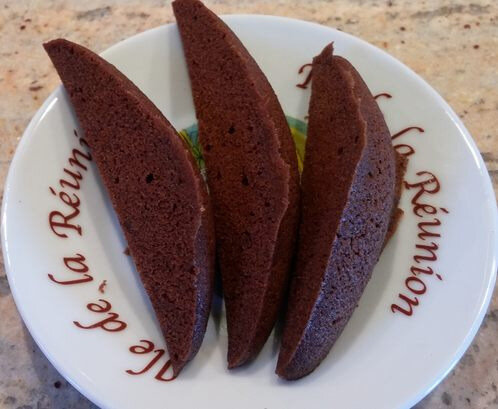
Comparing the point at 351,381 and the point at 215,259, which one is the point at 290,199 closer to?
the point at 215,259

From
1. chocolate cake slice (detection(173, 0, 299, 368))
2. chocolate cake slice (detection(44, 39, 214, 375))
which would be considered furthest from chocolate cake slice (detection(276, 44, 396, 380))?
chocolate cake slice (detection(44, 39, 214, 375))

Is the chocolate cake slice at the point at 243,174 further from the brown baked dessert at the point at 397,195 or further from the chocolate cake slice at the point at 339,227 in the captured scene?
the brown baked dessert at the point at 397,195

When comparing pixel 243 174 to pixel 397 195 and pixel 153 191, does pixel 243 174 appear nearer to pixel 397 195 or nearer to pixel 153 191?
pixel 153 191

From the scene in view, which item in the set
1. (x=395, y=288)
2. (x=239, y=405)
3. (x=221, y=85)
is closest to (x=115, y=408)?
(x=239, y=405)

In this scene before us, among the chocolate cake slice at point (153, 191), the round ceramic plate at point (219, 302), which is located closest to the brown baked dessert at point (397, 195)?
the round ceramic plate at point (219, 302)

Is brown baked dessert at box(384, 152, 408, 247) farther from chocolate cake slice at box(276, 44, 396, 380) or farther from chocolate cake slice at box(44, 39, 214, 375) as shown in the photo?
chocolate cake slice at box(44, 39, 214, 375)

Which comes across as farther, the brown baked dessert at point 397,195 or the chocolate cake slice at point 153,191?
the brown baked dessert at point 397,195
